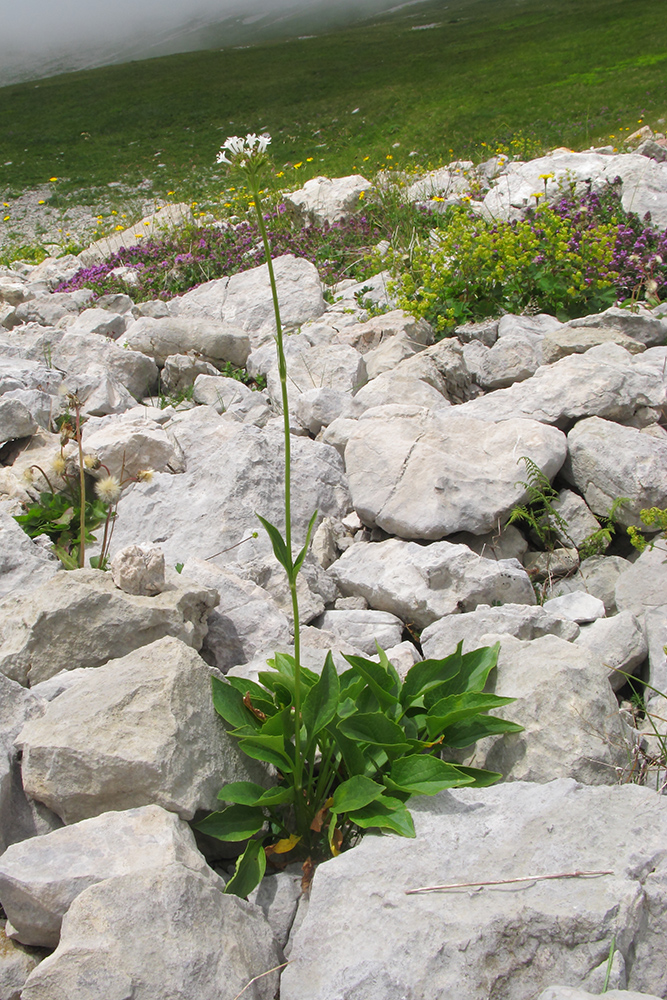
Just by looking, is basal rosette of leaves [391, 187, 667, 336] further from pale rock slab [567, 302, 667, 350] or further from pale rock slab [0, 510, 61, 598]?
pale rock slab [0, 510, 61, 598]

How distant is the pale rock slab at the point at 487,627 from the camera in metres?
3.55

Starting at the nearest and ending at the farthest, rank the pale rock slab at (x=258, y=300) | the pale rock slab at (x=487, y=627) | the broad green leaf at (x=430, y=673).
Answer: the broad green leaf at (x=430, y=673)
the pale rock slab at (x=487, y=627)
the pale rock slab at (x=258, y=300)

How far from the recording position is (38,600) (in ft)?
11.4

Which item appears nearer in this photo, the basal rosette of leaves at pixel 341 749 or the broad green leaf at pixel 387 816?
the broad green leaf at pixel 387 816

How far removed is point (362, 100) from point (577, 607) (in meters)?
40.7

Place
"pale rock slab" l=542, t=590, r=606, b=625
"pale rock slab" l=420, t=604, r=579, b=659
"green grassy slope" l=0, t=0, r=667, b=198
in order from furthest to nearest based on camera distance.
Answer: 1. "green grassy slope" l=0, t=0, r=667, b=198
2. "pale rock slab" l=542, t=590, r=606, b=625
3. "pale rock slab" l=420, t=604, r=579, b=659

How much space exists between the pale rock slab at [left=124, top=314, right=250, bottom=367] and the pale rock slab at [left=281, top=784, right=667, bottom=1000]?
248 inches

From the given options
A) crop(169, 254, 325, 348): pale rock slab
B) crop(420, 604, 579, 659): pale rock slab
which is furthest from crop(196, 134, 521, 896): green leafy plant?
crop(169, 254, 325, 348): pale rock slab

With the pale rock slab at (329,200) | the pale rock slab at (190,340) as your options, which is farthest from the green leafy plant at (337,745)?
the pale rock slab at (329,200)

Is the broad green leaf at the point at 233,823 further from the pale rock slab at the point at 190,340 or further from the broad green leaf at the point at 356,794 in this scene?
the pale rock slab at the point at 190,340

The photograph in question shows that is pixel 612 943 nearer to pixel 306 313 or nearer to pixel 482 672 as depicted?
pixel 482 672

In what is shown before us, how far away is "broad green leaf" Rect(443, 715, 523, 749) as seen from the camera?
281 centimetres

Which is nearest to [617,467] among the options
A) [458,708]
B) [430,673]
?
[430,673]

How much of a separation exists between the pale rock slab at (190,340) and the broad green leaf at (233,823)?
19.7 ft
